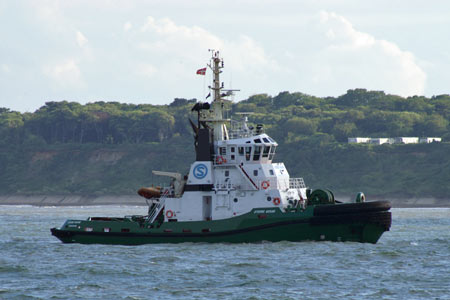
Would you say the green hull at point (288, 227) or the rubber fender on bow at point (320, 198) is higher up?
the rubber fender on bow at point (320, 198)

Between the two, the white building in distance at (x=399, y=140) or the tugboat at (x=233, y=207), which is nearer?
the tugboat at (x=233, y=207)

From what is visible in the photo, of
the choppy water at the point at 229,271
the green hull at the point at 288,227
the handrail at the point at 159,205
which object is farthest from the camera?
the handrail at the point at 159,205

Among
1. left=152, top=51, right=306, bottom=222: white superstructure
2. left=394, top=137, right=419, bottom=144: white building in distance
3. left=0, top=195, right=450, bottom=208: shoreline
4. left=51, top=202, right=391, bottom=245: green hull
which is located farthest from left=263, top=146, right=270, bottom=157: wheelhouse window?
left=394, top=137, right=419, bottom=144: white building in distance

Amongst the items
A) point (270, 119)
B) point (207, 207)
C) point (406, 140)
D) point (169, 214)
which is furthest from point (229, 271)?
point (270, 119)

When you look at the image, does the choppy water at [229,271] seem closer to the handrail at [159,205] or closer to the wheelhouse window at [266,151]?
the handrail at [159,205]

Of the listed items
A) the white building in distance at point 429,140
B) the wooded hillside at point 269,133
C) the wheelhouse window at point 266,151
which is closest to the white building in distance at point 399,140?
the white building in distance at point 429,140

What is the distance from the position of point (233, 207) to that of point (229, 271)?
7672mm

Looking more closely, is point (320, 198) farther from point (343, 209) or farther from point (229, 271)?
point (229, 271)

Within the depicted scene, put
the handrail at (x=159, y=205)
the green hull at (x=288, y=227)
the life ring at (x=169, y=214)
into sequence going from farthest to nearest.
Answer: the handrail at (x=159, y=205) → the life ring at (x=169, y=214) → the green hull at (x=288, y=227)

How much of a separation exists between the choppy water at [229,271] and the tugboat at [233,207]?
0.62m

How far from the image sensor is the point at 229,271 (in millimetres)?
32969

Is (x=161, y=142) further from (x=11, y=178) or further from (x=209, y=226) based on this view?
(x=209, y=226)

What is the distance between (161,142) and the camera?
15675 cm

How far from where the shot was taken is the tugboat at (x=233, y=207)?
38.9 m
